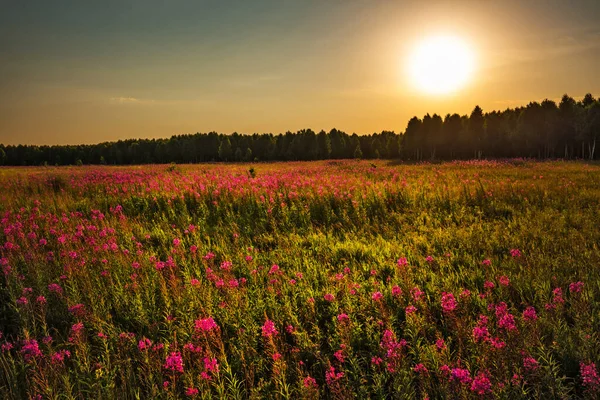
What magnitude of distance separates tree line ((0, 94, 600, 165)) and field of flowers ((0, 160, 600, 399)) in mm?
50762

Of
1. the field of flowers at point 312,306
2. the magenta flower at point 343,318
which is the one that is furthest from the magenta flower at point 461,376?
the magenta flower at point 343,318

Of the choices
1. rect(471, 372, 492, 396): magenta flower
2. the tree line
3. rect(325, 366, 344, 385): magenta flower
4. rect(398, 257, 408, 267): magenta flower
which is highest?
the tree line

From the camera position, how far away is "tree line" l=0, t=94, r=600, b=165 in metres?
49.4

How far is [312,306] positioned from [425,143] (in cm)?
6379

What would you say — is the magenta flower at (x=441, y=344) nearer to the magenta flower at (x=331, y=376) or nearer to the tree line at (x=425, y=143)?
the magenta flower at (x=331, y=376)

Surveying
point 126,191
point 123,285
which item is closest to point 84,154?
point 126,191

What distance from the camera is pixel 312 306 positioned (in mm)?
3332

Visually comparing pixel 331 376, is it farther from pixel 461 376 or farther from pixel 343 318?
pixel 461 376

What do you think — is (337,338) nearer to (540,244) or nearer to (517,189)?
(540,244)

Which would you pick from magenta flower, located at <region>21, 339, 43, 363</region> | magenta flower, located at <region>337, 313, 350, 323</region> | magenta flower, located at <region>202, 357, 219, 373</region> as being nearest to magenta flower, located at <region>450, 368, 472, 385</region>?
magenta flower, located at <region>337, 313, 350, 323</region>

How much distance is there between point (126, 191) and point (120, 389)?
28.2ft

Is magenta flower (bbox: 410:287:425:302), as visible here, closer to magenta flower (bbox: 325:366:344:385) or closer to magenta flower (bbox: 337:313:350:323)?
magenta flower (bbox: 337:313:350:323)

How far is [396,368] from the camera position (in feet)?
7.70

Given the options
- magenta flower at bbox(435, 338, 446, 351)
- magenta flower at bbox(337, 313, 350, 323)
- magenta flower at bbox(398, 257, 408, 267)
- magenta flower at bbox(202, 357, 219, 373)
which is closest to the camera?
magenta flower at bbox(202, 357, 219, 373)
